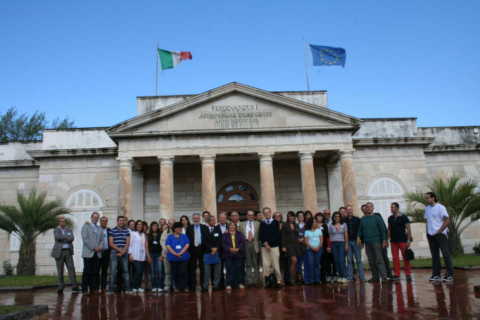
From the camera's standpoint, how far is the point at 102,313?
24.1ft

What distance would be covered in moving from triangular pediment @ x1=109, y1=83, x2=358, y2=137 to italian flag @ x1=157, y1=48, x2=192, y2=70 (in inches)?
210

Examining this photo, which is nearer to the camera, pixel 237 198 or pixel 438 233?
pixel 438 233

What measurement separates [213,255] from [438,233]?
5178 millimetres

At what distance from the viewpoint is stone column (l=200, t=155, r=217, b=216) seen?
64.1 ft

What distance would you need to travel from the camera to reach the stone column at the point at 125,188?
1939 cm

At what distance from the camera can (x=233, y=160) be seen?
2295cm

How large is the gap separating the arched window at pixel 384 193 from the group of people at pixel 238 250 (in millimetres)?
12885

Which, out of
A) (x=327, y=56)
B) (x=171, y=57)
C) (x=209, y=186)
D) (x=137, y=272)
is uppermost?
(x=171, y=57)

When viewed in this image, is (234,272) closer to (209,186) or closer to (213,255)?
(213,255)

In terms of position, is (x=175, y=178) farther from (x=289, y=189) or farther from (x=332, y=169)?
(x=332, y=169)

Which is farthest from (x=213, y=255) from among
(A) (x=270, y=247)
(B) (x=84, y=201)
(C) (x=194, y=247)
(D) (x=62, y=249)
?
(B) (x=84, y=201)

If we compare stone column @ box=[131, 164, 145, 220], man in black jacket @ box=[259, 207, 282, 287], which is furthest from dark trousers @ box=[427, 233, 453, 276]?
stone column @ box=[131, 164, 145, 220]

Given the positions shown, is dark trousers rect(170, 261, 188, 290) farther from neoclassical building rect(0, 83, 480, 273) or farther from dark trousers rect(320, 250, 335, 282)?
neoclassical building rect(0, 83, 480, 273)

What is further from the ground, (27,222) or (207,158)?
(207,158)
